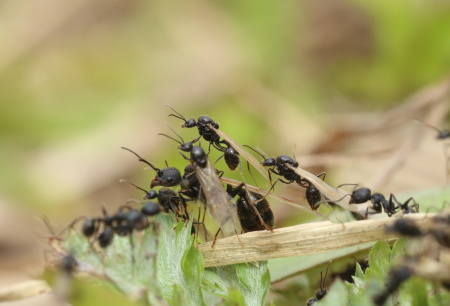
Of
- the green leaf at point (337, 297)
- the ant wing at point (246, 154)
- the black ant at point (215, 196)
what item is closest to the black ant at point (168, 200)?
the black ant at point (215, 196)

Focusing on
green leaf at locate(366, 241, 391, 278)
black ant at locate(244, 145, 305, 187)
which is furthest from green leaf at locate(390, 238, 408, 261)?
black ant at locate(244, 145, 305, 187)

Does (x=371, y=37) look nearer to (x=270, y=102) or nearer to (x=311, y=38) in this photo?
(x=311, y=38)

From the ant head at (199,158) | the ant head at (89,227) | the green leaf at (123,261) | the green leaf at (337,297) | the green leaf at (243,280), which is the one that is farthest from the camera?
the ant head at (199,158)

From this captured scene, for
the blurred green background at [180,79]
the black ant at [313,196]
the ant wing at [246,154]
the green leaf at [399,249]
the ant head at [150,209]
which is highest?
the blurred green background at [180,79]

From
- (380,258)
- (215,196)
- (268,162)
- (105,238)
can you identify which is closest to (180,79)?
(268,162)

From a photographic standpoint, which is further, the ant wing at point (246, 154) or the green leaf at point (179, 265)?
the ant wing at point (246, 154)

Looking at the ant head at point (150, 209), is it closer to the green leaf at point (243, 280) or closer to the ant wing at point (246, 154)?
the green leaf at point (243, 280)

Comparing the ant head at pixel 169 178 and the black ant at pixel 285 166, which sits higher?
the black ant at pixel 285 166
